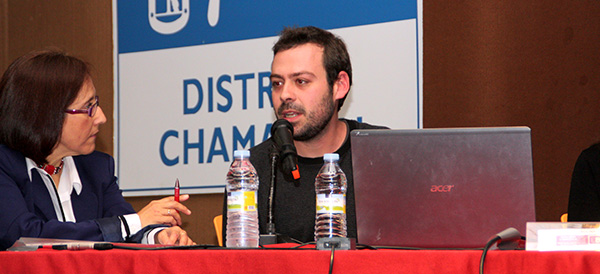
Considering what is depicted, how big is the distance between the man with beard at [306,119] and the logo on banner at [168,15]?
111cm

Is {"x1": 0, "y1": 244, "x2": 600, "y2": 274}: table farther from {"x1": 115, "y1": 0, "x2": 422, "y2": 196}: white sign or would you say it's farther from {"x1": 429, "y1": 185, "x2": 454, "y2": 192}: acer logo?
{"x1": 115, "y1": 0, "x2": 422, "y2": 196}: white sign

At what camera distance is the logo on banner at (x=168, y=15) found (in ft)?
11.4

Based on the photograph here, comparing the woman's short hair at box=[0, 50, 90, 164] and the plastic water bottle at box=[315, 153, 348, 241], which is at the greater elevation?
the woman's short hair at box=[0, 50, 90, 164]

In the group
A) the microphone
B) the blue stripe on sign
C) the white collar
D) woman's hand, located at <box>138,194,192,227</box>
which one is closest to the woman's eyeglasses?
the white collar

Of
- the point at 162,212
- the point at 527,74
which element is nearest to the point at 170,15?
the point at 162,212

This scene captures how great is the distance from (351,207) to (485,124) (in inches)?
35.4

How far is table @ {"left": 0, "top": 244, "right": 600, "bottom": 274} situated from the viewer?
1048mm

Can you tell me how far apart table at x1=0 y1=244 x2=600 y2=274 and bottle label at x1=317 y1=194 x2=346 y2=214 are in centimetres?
42

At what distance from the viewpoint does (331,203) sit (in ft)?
5.22

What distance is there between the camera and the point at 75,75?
224cm

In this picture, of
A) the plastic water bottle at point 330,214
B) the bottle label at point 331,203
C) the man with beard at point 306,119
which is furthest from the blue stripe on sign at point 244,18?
the bottle label at point 331,203

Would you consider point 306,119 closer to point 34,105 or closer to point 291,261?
point 34,105

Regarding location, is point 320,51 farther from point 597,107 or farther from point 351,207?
point 597,107

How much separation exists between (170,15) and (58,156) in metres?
1.46
